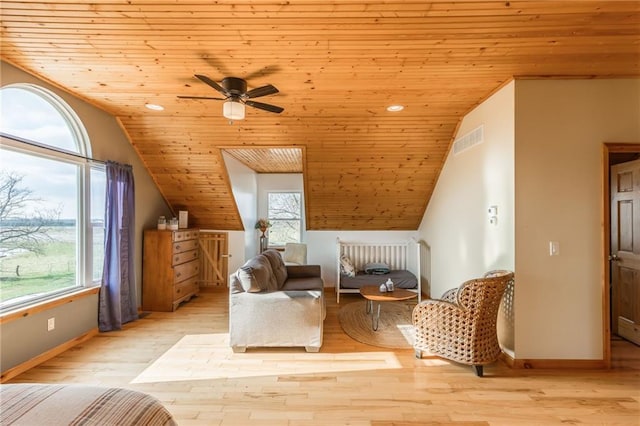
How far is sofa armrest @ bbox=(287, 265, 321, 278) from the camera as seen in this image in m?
4.67

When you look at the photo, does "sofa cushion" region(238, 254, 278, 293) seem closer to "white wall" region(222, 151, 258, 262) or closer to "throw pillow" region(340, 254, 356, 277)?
"throw pillow" region(340, 254, 356, 277)

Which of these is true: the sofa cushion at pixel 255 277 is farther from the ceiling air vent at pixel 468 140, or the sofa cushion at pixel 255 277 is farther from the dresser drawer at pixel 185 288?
the ceiling air vent at pixel 468 140

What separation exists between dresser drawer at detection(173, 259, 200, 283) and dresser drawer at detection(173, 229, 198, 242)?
16.7 inches

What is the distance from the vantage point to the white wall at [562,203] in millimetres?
2725

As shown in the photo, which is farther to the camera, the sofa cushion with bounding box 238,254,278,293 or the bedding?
the bedding

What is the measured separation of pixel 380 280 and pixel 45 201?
14.9 feet

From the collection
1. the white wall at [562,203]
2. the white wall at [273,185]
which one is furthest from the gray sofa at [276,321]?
the white wall at [273,185]

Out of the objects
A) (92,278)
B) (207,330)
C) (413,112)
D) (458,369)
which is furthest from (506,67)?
(92,278)

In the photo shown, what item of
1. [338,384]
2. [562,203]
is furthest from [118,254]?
[562,203]

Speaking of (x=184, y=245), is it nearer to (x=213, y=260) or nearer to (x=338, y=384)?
(x=213, y=260)

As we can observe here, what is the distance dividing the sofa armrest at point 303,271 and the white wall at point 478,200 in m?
1.94

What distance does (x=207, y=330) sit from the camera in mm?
3684

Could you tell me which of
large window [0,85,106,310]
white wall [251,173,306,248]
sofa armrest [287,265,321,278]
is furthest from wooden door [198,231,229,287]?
large window [0,85,106,310]

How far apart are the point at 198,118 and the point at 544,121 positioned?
3796mm
